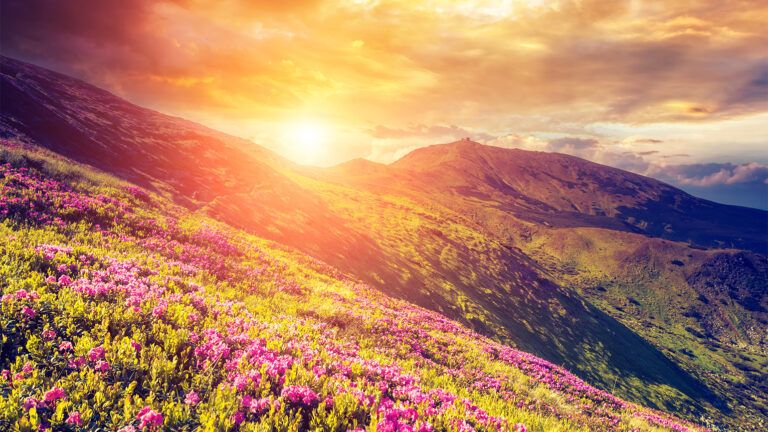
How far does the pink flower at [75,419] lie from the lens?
152 inches

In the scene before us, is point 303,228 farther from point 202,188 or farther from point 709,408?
point 709,408

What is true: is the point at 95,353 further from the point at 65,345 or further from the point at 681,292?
the point at 681,292

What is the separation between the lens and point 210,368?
552cm

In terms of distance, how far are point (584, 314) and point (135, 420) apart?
7516 cm

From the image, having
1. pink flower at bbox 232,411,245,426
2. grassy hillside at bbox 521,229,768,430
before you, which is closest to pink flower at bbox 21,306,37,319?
pink flower at bbox 232,411,245,426

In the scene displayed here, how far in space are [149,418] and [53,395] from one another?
3.77 ft

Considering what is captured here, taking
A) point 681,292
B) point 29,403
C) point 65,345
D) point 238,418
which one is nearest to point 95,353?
point 65,345

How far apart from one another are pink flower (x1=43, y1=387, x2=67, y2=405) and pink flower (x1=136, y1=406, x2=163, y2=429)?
0.89 meters

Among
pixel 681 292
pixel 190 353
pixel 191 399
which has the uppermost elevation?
pixel 191 399

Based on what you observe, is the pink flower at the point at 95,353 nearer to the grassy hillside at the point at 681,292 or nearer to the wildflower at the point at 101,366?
the wildflower at the point at 101,366

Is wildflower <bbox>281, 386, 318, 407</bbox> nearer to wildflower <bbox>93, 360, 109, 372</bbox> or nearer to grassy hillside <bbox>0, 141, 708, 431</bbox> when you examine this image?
grassy hillside <bbox>0, 141, 708, 431</bbox>

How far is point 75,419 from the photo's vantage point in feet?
12.7

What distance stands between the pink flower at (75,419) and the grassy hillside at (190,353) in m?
0.02

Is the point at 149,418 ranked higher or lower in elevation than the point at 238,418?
higher
